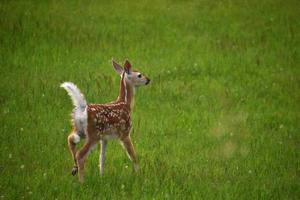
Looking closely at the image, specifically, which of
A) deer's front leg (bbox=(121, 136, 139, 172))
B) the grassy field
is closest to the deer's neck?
deer's front leg (bbox=(121, 136, 139, 172))

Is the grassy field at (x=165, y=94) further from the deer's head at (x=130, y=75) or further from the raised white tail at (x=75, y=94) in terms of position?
the deer's head at (x=130, y=75)

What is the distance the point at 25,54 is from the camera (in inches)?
723

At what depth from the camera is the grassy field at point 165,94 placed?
441 inches

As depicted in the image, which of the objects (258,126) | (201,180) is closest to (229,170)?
(201,180)

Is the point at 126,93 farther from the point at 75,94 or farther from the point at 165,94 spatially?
the point at 165,94

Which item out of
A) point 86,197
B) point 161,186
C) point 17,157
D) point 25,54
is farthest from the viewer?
point 25,54

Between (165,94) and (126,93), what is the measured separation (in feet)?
14.0

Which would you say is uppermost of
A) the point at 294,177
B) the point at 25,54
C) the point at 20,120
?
the point at 25,54

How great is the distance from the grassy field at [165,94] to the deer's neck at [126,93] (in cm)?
110

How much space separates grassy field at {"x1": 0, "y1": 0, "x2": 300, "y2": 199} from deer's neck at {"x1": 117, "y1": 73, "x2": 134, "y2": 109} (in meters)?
1.10

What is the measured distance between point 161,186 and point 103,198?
3.66 feet

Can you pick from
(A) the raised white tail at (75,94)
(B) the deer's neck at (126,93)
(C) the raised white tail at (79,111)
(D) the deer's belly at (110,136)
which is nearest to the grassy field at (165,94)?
(D) the deer's belly at (110,136)

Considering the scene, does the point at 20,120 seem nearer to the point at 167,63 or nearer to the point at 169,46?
the point at 167,63

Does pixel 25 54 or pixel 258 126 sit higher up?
pixel 25 54
